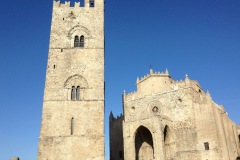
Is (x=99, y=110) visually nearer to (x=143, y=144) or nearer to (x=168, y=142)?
(x=168, y=142)

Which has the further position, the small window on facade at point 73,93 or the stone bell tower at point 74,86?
the small window on facade at point 73,93

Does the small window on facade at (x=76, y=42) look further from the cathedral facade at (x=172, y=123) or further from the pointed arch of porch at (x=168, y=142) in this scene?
the pointed arch of porch at (x=168, y=142)

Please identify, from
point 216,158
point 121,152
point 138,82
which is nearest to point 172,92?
point 138,82

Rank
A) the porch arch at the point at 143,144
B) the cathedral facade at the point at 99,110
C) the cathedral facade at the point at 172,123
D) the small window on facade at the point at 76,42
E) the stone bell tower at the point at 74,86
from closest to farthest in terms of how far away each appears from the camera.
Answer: the stone bell tower at the point at 74,86 < the cathedral facade at the point at 99,110 < the small window on facade at the point at 76,42 < the cathedral facade at the point at 172,123 < the porch arch at the point at 143,144

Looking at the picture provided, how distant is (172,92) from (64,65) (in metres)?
11.0

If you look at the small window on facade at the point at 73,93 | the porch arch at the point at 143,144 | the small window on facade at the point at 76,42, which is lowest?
the porch arch at the point at 143,144

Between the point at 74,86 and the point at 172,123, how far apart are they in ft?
33.8

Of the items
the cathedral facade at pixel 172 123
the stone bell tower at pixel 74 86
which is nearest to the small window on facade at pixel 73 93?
the stone bell tower at pixel 74 86

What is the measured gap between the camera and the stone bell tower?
17062mm

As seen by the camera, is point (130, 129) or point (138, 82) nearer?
point (130, 129)

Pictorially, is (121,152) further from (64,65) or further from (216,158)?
(64,65)

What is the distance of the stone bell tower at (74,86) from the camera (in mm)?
17062

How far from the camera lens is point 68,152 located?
16.8 meters

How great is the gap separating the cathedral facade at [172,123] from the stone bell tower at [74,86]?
7275 mm
